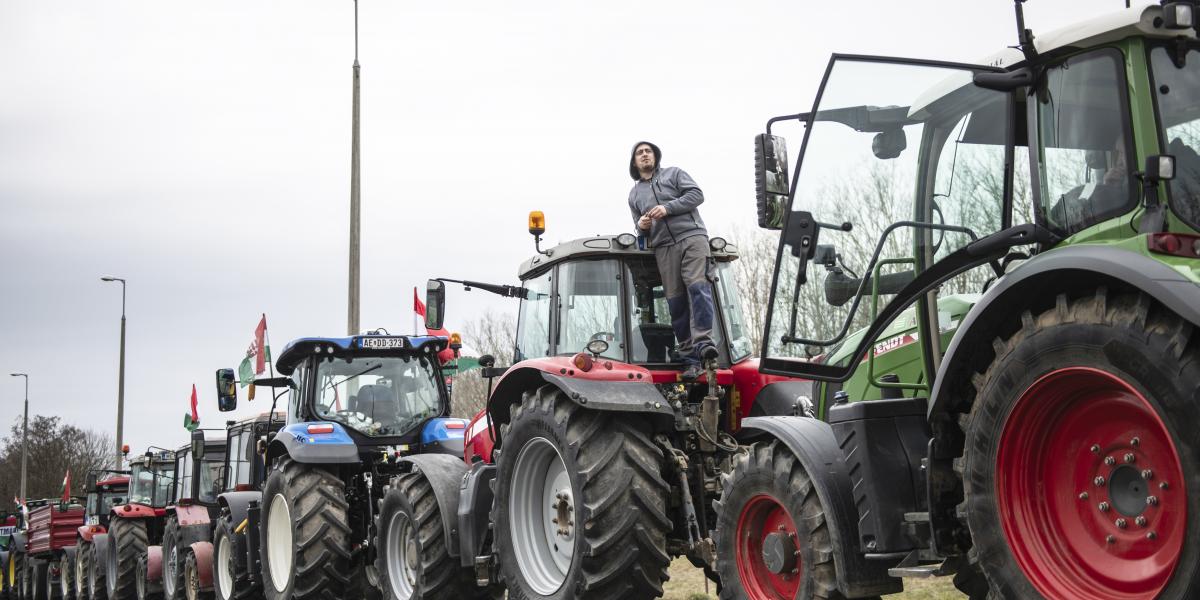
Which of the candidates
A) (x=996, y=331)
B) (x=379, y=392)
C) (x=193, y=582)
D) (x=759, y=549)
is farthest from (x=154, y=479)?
(x=996, y=331)

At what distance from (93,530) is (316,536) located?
11813 millimetres

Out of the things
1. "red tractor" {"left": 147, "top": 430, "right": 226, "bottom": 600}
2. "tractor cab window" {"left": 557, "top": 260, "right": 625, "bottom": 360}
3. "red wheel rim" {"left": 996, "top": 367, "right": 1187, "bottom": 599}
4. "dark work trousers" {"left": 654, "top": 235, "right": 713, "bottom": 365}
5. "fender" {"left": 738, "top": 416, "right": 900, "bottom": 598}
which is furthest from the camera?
"red tractor" {"left": 147, "top": 430, "right": 226, "bottom": 600}

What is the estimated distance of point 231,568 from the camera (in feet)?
40.2

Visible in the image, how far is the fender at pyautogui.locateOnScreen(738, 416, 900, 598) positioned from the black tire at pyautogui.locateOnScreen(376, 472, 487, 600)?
4.20m

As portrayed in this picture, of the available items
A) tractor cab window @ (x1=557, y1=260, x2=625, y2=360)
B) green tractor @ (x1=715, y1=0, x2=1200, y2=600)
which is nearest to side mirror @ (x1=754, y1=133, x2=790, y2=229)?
green tractor @ (x1=715, y1=0, x2=1200, y2=600)

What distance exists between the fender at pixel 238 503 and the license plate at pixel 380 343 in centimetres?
203

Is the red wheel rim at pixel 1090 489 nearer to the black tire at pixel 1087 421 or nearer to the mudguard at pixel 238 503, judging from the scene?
the black tire at pixel 1087 421

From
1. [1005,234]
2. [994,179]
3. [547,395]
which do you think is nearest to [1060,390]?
[1005,234]

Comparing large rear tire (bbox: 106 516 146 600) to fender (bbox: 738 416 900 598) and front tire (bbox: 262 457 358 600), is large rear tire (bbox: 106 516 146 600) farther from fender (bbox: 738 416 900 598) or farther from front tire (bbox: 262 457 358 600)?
fender (bbox: 738 416 900 598)

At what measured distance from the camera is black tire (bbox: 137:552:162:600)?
1644 centimetres

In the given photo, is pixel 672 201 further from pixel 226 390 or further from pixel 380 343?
pixel 226 390

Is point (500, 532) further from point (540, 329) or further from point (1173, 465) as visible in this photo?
point (1173, 465)

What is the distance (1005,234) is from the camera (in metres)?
4.38

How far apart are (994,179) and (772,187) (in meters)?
0.91
